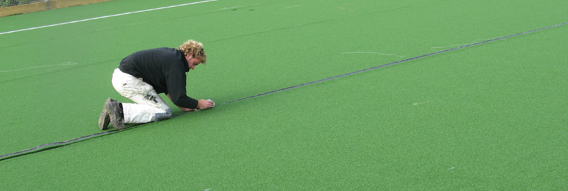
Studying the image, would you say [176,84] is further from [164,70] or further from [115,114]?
[115,114]

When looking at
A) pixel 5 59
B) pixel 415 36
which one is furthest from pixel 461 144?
pixel 5 59

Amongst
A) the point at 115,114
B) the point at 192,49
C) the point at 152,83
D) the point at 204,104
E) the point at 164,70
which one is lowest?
the point at 204,104

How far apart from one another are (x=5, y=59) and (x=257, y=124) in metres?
4.76

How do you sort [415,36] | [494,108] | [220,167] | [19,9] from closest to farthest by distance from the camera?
[220,167], [494,108], [415,36], [19,9]

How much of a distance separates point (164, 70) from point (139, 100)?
0.43m

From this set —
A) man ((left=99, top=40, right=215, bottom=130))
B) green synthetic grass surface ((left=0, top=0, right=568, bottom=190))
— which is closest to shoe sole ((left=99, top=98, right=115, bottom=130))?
man ((left=99, top=40, right=215, bottom=130))

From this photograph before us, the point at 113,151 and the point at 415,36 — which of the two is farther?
the point at 415,36

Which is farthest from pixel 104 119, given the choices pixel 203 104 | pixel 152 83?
pixel 203 104

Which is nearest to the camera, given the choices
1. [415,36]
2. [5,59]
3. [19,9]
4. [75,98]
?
[75,98]

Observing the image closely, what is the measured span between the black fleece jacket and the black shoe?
29 centimetres

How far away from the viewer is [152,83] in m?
4.51

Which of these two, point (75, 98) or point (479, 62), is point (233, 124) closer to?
point (75, 98)

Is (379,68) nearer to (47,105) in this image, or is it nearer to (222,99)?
(222,99)

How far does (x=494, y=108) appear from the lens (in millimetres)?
4289
